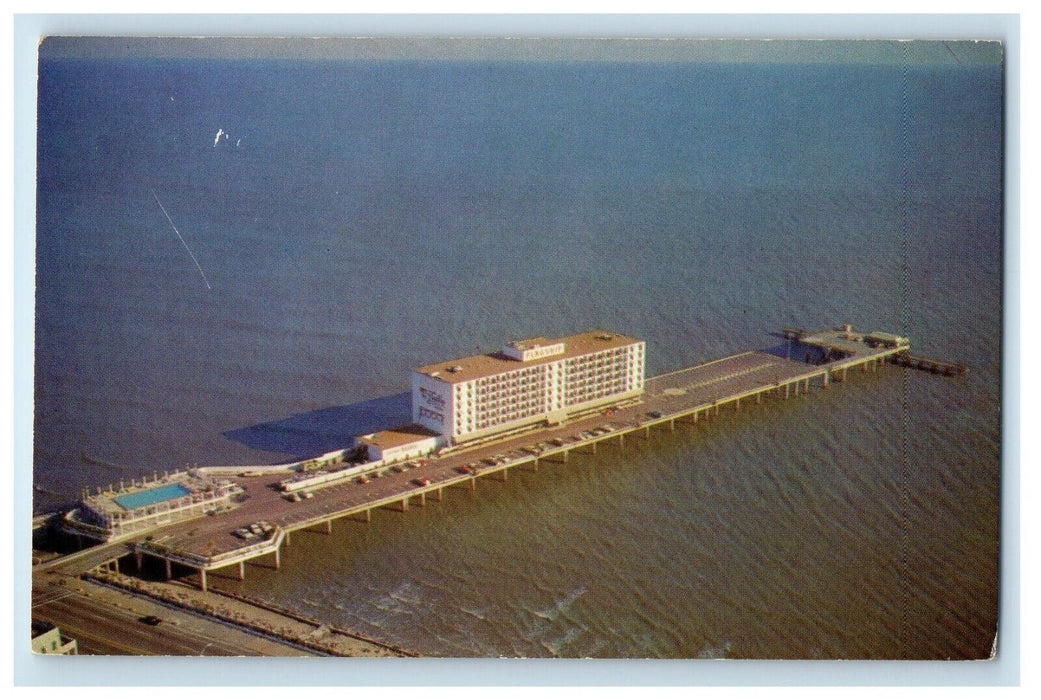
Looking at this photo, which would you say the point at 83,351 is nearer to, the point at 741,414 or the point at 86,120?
the point at 86,120

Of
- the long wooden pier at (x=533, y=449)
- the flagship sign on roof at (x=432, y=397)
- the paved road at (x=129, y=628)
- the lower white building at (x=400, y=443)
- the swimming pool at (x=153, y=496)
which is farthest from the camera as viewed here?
the flagship sign on roof at (x=432, y=397)

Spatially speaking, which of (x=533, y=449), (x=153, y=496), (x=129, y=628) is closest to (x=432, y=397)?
(x=533, y=449)

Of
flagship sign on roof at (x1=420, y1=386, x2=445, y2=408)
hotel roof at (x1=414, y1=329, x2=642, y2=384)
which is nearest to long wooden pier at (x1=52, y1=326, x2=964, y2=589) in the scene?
flagship sign on roof at (x1=420, y1=386, x2=445, y2=408)

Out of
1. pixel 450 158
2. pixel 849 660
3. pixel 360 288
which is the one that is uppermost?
pixel 450 158

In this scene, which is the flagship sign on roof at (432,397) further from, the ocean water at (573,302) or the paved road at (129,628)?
the paved road at (129,628)

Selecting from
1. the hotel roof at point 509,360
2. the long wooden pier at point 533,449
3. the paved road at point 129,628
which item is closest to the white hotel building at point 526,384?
the hotel roof at point 509,360

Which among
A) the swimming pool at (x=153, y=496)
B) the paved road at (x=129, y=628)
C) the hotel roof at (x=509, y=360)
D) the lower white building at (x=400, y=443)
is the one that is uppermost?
the hotel roof at (x=509, y=360)
